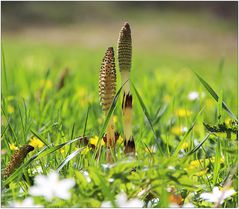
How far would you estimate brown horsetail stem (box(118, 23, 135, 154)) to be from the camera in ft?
4.41

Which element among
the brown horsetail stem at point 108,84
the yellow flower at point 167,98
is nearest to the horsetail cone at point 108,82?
the brown horsetail stem at point 108,84

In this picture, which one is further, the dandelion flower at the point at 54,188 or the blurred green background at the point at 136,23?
the blurred green background at the point at 136,23

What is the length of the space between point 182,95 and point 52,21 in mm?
19758

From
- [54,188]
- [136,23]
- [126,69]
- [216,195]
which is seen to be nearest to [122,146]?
[126,69]

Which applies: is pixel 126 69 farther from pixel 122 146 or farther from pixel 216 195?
pixel 122 146

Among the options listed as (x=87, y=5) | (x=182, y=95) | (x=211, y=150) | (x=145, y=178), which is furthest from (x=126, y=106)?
(x=87, y=5)

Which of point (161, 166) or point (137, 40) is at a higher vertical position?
point (161, 166)

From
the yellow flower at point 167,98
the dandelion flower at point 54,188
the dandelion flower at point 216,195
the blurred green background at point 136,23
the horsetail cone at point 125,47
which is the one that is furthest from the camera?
the blurred green background at point 136,23

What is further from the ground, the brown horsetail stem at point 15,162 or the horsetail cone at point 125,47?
the horsetail cone at point 125,47

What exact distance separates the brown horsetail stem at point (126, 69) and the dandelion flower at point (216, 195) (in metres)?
0.21

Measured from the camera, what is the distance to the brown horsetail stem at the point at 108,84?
1.35 meters

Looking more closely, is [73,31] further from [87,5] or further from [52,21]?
[87,5]

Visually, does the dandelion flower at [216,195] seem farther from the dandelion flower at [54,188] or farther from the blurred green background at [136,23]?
the blurred green background at [136,23]

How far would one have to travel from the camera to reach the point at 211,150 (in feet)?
5.96
